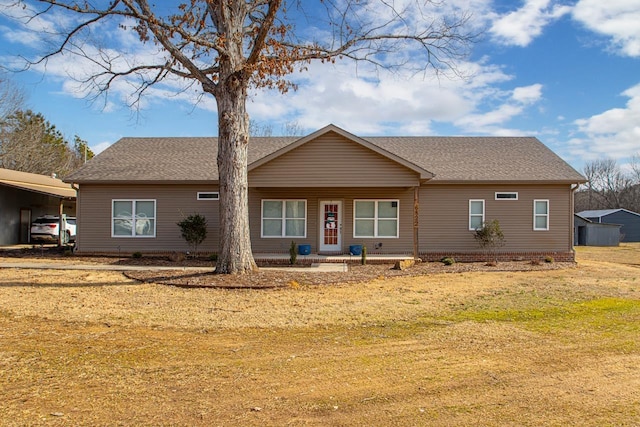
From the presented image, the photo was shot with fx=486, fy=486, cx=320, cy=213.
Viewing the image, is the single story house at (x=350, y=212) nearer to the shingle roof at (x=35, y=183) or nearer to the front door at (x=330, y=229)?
the front door at (x=330, y=229)

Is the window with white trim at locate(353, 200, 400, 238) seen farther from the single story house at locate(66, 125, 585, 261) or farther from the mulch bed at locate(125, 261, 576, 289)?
the mulch bed at locate(125, 261, 576, 289)

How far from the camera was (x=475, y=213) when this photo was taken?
18406 millimetres

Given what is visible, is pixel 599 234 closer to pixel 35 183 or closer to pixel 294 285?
pixel 294 285

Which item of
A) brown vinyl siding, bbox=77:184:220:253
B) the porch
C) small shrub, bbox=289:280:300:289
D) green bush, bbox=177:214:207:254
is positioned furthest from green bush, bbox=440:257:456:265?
green bush, bbox=177:214:207:254

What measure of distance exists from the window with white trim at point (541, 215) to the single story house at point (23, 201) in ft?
68.5

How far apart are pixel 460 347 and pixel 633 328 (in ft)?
10.4

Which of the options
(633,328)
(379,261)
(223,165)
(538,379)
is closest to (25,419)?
(538,379)

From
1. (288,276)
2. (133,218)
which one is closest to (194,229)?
(133,218)

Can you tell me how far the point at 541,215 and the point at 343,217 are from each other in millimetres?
7527

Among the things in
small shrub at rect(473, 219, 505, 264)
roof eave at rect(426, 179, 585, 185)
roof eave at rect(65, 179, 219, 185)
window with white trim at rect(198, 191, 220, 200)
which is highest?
roof eave at rect(426, 179, 585, 185)

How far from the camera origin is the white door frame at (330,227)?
1834cm

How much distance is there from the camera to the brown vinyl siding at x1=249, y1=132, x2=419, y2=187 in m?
16.2

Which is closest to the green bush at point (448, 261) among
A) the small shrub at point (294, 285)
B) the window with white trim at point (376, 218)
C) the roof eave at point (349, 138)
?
the window with white trim at point (376, 218)

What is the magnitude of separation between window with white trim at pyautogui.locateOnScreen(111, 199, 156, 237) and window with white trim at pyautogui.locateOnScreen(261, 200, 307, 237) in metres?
4.34
